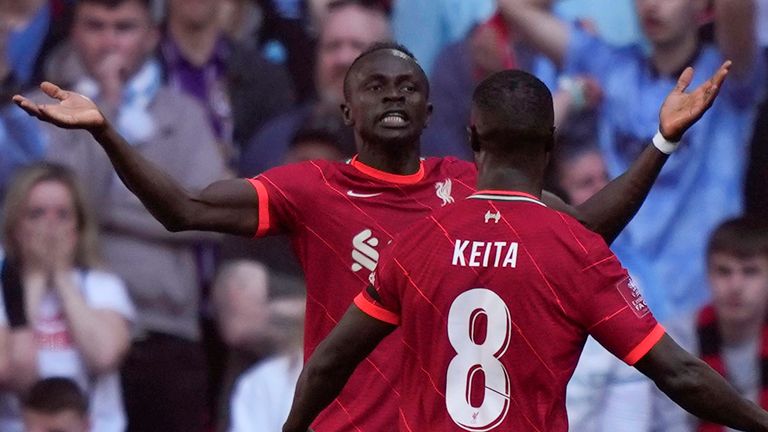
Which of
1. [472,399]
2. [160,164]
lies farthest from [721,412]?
[160,164]

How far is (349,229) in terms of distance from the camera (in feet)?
16.2

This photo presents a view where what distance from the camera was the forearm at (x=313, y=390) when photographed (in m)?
4.11

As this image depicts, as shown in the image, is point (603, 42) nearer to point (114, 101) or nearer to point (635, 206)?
point (114, 101)

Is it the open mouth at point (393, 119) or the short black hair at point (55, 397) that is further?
the short black hair at point (55, 397)

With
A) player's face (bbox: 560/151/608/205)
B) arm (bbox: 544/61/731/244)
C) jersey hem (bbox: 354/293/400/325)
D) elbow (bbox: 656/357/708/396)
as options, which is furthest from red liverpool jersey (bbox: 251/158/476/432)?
player's face (bbox: 560/151/608/205)

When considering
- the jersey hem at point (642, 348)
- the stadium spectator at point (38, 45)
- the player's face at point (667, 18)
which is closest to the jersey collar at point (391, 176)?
the jersey hem at point (642, 348)

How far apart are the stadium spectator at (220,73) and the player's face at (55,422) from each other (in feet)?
4.95

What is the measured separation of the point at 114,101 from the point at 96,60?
0.79 ft

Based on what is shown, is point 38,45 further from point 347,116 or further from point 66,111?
point 66,111

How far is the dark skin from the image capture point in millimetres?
4664

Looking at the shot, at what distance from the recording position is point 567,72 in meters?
7.70

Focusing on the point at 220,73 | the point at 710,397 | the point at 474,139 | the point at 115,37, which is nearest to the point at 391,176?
the point at 474,139

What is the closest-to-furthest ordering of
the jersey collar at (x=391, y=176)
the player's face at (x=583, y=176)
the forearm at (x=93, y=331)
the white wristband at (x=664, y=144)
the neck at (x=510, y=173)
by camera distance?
the neck at (x=510, y=173) → the white wristband at (x=664, y=144) → the jersey collar at (x=391, y=176) → the player's face at (x=583, y=176) → the forearm at (x=93, y=331)

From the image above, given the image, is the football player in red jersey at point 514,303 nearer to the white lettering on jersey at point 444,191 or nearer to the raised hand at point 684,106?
the raised hand at point 684,106
